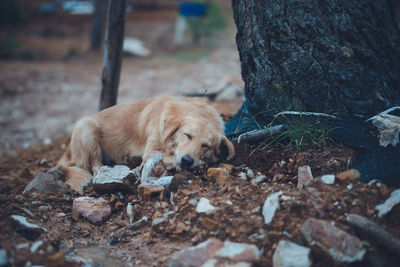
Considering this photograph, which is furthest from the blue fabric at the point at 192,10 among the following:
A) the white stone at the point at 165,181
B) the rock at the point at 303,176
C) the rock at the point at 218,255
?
the rock at the point at 218,255

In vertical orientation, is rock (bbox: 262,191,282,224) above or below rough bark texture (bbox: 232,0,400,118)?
below

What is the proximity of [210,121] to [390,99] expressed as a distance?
1.79 meters

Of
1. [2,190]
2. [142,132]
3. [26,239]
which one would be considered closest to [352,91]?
[142,132]

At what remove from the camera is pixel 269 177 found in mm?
3199

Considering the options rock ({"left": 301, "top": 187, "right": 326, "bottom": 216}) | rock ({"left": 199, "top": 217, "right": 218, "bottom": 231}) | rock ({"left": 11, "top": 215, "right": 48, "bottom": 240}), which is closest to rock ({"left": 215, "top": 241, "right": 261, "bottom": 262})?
rock ({"left": 199, "top": 217, "right": 218, "bottom": 231})

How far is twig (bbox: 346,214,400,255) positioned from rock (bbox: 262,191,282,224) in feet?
1.66

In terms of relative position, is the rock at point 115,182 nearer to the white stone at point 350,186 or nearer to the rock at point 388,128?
the white stone at point 350,186

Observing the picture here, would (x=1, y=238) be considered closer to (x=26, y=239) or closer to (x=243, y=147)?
(x=26, y=239)

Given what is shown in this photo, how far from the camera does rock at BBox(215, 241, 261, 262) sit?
230 centimetres

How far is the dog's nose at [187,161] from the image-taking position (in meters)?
3.44

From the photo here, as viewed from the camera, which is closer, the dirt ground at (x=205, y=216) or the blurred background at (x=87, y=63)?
the dirt ground at (x=205, y=216)

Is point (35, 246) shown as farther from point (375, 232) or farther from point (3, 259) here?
point (375, 232)

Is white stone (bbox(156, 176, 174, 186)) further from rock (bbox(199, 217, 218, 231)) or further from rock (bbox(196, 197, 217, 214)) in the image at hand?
rock (bbox(199, 217, 218, 231))

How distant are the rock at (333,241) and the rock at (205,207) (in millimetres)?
726
